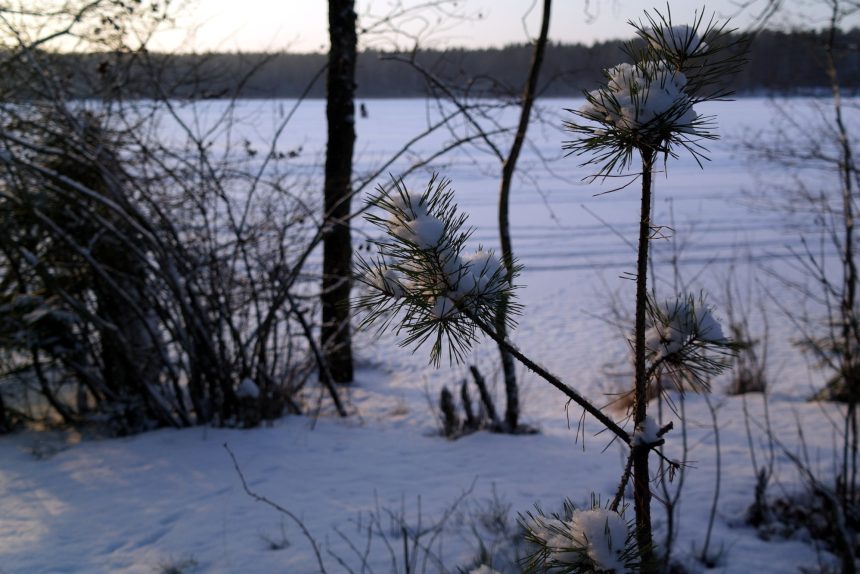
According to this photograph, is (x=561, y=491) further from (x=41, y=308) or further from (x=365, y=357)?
(x=365, y=357)

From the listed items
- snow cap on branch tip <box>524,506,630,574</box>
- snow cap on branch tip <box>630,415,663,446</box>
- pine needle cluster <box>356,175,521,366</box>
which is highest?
pine needle cluster <box>356,175,521,366</box>

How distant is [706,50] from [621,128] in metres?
0.19

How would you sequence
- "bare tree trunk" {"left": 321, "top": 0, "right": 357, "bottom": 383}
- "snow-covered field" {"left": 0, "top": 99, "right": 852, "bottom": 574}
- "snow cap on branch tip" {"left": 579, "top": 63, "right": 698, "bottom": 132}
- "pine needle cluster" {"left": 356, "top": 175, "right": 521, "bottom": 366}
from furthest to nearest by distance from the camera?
"bare tree trunk" {"left": 321, "top": 0, "right": 357, "bottom": 383} < "snow-covered field" {"left": 0, "top": 99, "right": 852, "bottom": 574} < "pine needle cluster" {"left": 356, "top": 175, "right": 521, "bottom": 366} < "snow cap on branch tip" {"left": 579, "top": 63, "right": 698, "bottom": 132}

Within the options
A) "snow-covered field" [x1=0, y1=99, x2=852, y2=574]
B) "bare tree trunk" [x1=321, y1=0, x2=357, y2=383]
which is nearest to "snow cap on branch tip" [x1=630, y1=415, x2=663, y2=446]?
"snow-covered field" [x1=0, y1=99, x2=852, y2=574]

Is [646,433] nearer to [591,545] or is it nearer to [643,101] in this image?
[591,545]

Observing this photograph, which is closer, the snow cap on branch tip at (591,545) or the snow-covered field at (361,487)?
the snow cap on branch tip at (591,545)

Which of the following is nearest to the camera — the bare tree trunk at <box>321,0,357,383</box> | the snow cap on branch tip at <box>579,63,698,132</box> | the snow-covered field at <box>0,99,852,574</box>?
the snow cap on branch tip at <box>579,63,698,132</box>

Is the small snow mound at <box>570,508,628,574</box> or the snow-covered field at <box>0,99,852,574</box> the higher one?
the small snow mound at <box>570,508,628,574</box>

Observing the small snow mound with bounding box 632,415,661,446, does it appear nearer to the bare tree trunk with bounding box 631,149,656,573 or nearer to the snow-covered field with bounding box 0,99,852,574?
the bare tree trunk with bounding box 631,149,656,573

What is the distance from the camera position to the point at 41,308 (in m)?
4.45

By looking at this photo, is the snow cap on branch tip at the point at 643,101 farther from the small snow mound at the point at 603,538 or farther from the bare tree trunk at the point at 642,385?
the small snow mound at the point at 603,538

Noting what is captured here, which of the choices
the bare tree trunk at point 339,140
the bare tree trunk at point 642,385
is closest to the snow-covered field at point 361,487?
the bare tree trunk at point 642,385

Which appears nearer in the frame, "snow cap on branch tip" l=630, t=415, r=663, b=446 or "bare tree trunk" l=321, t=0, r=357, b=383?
"snow cap on branch tip" l=630, t=415, r=663, b=446

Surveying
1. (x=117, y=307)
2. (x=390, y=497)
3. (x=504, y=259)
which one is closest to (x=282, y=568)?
(x=390, y=497)
